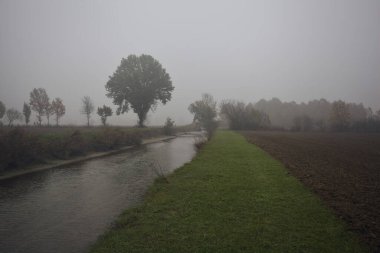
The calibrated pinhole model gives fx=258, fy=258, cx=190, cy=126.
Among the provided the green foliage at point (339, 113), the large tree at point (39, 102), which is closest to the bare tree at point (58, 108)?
the large tree at point (39, 102)

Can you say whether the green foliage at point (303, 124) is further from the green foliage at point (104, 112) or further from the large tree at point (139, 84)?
the green foliage at point (104, 112)

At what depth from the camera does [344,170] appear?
12.7 metres

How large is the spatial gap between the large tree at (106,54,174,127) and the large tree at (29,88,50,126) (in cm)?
2421

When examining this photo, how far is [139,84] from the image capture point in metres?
50.2

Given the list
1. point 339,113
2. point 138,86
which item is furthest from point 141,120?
point 339,113

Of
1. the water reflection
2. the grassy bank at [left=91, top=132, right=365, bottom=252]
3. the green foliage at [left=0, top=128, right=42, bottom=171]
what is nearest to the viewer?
the grassy bank at [left=91, top=132, right=365, bottom=252]

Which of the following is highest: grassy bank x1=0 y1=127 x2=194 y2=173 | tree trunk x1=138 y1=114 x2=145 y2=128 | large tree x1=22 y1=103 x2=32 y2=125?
large tree x1=22 y1=103 x2=32 y2=125

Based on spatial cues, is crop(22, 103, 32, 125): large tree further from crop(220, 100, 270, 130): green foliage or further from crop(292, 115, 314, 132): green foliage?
crop(292, 115, 314, 132): green foliage

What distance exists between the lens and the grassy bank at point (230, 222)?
505 cm

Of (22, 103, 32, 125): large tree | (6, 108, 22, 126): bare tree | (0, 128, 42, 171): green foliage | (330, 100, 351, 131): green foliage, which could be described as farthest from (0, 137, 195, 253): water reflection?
(330, 100, 351, 131): green foliage

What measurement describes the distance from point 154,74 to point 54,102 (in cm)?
3341

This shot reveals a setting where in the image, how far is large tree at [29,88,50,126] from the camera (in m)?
63.7

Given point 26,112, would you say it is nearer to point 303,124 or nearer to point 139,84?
point 139,84

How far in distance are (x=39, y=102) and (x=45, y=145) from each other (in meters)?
55.0
